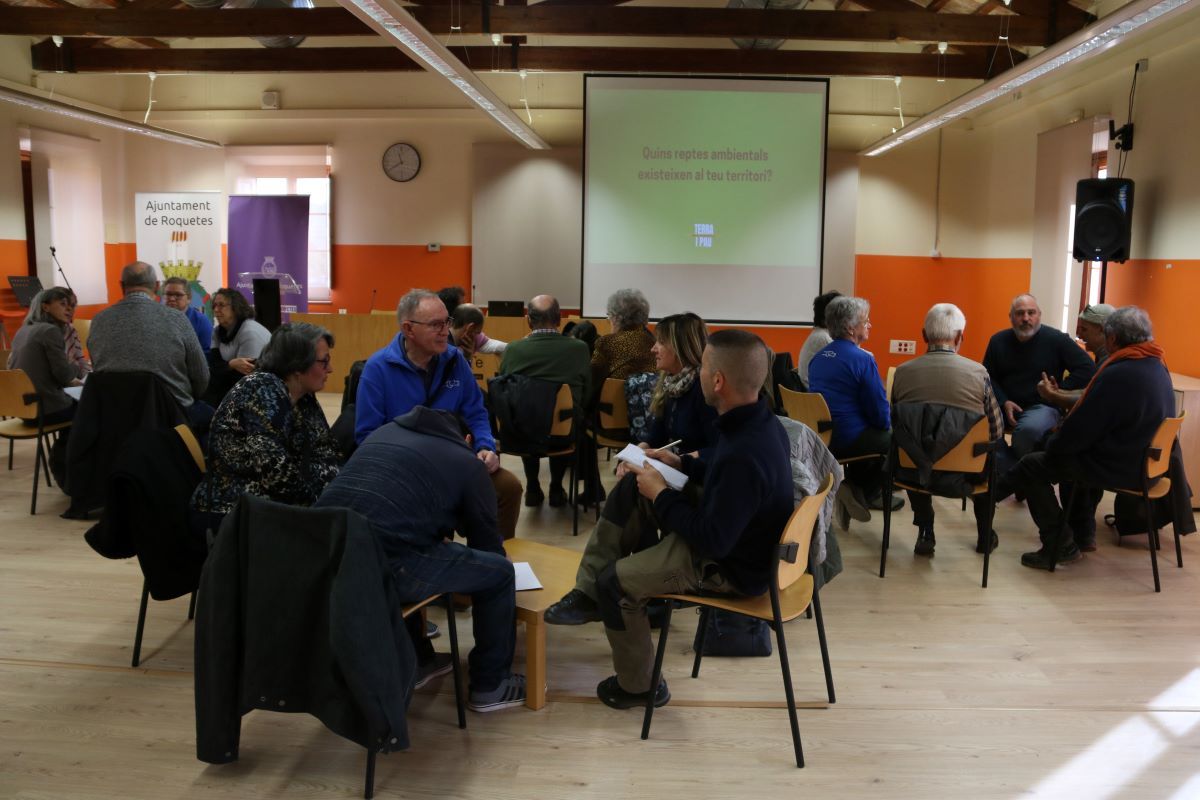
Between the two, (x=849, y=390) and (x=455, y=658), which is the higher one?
(x=849, y=390)

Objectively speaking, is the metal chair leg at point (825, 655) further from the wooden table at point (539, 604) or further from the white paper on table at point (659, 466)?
the wooden table at point (539, 604)

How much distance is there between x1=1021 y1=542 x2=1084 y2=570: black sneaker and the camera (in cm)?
433

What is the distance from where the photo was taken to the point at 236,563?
229 cm

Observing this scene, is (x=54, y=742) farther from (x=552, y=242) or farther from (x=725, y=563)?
(x=552, y=242)

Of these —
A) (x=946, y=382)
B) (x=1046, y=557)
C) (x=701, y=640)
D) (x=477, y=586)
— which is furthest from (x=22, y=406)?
(x=1046, y=557)

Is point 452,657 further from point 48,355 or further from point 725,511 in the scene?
point 48,355

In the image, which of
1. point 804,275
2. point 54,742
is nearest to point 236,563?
point 54,742

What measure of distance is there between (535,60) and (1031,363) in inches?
231

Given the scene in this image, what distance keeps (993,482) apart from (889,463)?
46 centimetres

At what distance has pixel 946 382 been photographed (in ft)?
13.5

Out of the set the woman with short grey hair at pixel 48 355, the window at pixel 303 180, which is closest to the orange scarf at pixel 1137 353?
the woman with short grey hair at pixel 48 355

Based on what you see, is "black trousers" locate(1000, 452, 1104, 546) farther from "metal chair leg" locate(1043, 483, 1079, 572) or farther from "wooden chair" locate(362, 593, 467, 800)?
"wooden chair" locate(362, 593, 467, 800)

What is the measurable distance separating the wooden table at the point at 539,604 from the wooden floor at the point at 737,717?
93mm

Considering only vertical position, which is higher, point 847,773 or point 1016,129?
point 1016,129
